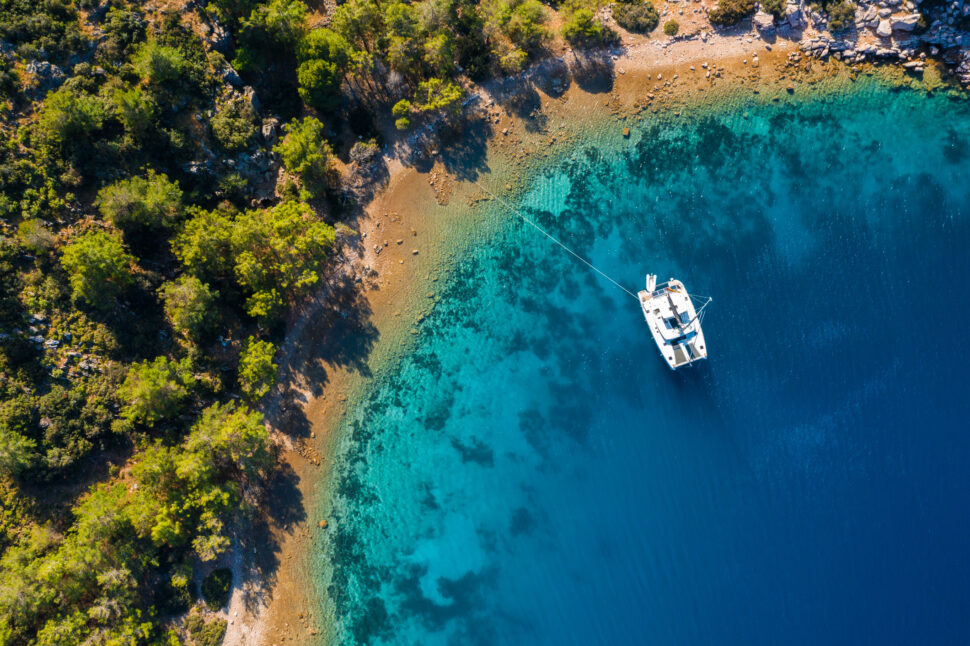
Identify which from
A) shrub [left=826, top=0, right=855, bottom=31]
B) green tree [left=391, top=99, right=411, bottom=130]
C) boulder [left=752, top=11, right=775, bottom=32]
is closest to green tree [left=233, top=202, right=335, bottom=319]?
green tree [left=391, top=99, right=411, bottom=130]

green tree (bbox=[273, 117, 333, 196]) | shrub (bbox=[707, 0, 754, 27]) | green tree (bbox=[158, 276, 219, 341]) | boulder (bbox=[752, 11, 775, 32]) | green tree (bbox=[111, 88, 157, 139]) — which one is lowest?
boulder (bbox=[752, 11, 775, 32])

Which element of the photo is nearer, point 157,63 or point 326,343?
point 157,63

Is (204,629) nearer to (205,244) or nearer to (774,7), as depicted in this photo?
(205,244)

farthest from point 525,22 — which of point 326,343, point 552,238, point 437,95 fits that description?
point 326,343

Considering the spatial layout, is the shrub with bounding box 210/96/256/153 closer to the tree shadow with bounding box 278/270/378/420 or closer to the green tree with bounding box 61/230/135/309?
the green tree with bounding box 61/230/135/309

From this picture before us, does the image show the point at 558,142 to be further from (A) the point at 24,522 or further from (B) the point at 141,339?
(A) the point at 24,522

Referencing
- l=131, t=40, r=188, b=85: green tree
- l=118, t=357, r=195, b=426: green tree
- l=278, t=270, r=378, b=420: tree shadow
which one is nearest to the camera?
l=118, t=357, r=195, b=426: green tree

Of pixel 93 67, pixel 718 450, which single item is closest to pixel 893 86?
pixel 718 450
